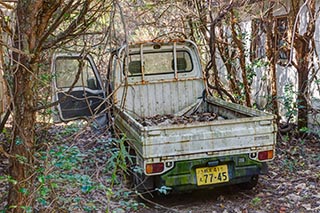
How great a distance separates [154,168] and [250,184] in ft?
4.99

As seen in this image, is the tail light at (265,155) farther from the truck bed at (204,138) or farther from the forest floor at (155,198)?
the forest floor at (155,198)

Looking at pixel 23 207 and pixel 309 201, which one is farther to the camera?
pixel 309 201

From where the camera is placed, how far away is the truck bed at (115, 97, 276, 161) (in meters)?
4.39

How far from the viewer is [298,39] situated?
7.24 meters

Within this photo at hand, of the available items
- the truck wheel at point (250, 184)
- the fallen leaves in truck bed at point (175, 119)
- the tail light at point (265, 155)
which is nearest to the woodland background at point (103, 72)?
the truck wheel at point (250, 184)

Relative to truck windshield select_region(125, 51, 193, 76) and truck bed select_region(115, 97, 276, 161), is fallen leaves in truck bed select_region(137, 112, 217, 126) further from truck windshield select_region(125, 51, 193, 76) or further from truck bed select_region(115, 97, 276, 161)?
truck bed select_region(115, 97, 276, 161)

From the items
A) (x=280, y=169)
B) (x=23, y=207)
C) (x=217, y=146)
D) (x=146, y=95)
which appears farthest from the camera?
(x=146, y=95)

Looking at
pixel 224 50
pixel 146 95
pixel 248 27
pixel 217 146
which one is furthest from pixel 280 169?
pixel 248 27

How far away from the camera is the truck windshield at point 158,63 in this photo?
6.57m

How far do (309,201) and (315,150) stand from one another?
233cm

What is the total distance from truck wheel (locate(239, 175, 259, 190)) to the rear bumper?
0.22m

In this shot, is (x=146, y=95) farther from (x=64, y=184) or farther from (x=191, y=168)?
(x=64, y=184)

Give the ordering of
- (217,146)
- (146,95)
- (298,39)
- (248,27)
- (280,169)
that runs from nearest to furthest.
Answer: (217,146)
(280,169)
(146,95)
(298,39)
(248,27)

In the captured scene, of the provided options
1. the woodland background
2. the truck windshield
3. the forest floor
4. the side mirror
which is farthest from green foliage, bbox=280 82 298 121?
the side mirror
